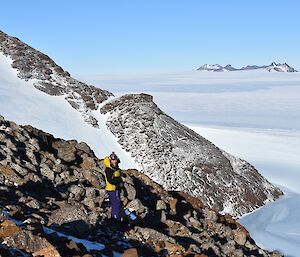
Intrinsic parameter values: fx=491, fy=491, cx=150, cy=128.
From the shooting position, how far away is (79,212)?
14234 mm

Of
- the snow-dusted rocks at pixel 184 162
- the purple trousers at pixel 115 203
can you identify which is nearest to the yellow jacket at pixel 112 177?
the purple trousers at pixel 115 203

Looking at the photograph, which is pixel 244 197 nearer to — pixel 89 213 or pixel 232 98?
pixel 89 213

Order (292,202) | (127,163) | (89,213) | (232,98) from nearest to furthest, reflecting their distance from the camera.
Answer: (89,213), (292,202), (127,163), (232,98)

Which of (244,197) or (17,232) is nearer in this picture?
(17,232)

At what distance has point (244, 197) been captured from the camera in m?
37.2

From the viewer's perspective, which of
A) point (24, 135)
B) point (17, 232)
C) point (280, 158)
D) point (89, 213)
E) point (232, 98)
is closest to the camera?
point (17, 232)

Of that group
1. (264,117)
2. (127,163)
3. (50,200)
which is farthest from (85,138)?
(264,117)

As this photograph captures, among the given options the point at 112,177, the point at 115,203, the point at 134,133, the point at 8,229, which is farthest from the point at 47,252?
the point at 134,133

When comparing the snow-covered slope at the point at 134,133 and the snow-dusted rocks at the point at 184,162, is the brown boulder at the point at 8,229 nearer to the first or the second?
the snow-dusted rocks at the point at 184,162

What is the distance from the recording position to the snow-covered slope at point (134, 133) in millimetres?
37281

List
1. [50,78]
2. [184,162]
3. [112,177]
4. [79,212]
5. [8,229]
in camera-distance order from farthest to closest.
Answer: [50,78] < [184,162] < [112,177] < [79,212] < [8,229]

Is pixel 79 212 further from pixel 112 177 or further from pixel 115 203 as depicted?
pixel 112 177

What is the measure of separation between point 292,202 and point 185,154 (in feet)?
30.2

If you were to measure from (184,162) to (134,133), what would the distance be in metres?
5.78
